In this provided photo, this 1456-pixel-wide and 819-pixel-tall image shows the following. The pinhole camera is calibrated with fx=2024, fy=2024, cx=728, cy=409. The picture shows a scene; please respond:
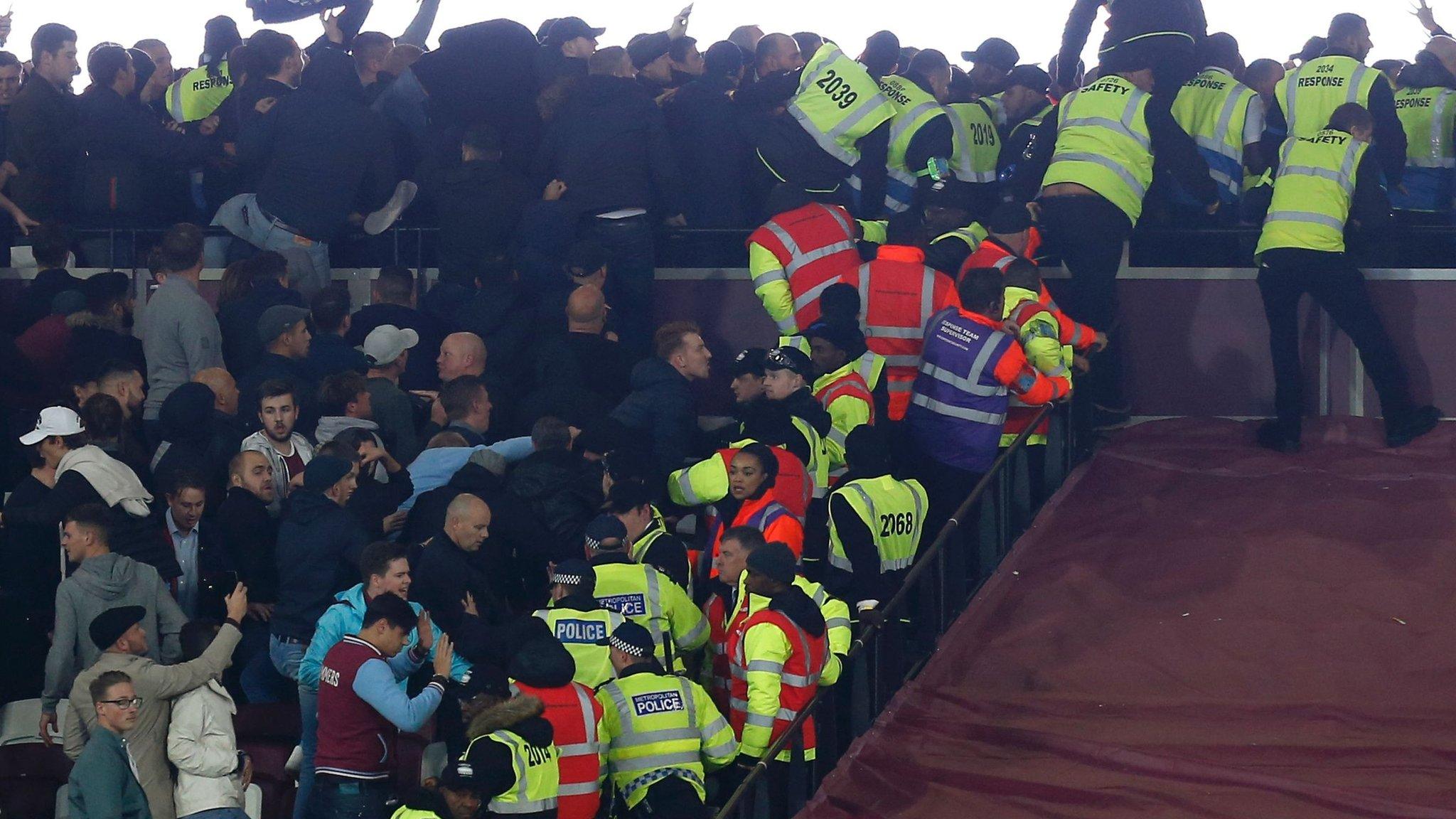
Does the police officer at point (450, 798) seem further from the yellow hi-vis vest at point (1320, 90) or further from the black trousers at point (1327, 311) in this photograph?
the yellow hi-vis vest at point (1320, 90)

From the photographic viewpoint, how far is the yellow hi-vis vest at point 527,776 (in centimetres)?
691

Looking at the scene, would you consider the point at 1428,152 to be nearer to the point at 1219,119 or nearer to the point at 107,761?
the point at 1219,119

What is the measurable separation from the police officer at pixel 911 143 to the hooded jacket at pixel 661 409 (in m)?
2.00

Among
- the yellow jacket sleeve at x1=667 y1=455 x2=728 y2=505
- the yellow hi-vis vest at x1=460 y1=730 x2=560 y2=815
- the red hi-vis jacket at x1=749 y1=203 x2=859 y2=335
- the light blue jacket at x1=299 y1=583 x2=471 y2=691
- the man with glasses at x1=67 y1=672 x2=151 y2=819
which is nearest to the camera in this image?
the yellow hi-vis vest at x1=460 y1=730 x2=560 y2=815

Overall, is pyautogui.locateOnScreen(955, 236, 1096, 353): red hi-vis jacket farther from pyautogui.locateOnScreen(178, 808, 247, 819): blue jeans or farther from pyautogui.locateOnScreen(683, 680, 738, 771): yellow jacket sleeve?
pyautogui.locateOnScreen(178, 808, 247, 819): blue jeans

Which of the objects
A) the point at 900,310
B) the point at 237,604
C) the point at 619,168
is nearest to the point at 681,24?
the point at 619,168

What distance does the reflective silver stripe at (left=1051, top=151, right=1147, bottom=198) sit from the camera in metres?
10.7

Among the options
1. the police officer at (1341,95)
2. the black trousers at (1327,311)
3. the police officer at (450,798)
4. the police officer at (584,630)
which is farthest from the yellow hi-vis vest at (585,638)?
the police officer at (1341,95)

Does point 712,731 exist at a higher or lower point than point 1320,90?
lower

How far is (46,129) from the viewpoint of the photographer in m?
11.7

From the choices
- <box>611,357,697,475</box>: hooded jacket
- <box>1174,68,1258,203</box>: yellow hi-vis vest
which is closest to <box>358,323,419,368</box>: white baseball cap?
<box>611,357,697,475</box>: hooded jacket

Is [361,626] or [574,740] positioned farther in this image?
[361,626]

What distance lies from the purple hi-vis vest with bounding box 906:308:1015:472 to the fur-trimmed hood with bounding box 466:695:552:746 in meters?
3.42

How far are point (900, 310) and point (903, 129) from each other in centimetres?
127
